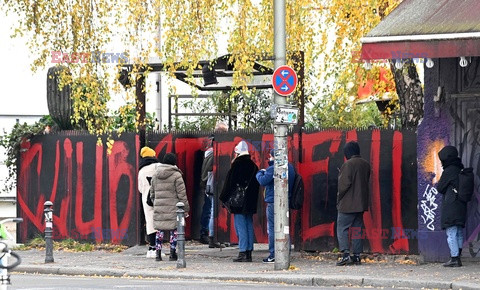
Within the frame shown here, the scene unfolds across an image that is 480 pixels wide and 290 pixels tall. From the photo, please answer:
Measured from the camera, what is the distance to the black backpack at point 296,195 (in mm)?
17922

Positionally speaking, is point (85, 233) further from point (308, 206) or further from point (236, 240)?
point (308, 206)

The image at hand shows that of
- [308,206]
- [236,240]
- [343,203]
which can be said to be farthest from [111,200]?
[343,203]

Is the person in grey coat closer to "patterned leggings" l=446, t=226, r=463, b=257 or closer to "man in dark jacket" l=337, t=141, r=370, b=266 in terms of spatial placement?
"man in dark jacket" l=337, t=141, r=370, b=266

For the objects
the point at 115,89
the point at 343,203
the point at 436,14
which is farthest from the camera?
the point at 115,89

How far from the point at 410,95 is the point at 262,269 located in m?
4.46

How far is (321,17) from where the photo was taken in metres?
18.7

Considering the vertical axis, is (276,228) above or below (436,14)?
below

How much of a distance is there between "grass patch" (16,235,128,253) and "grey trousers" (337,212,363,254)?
4.80 metres

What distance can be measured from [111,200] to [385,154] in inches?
218

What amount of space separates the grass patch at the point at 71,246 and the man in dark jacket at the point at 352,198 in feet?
16.0

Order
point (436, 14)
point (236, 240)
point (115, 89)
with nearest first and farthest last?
1. point (436, 14)
2. point (115, 89)
3. point (236, 240)

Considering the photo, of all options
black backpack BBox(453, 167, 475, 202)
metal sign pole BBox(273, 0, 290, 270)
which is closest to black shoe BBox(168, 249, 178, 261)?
metal sign pole BBox(273, 0, 290, 270)

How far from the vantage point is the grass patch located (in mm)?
21047

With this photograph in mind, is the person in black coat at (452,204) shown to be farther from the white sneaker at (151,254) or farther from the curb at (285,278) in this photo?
the white sneaker at (151,254)
